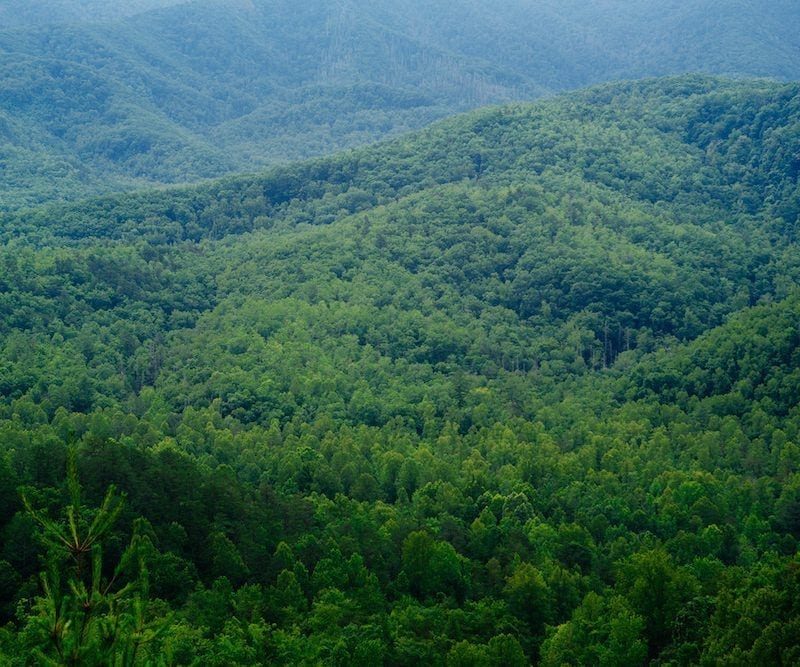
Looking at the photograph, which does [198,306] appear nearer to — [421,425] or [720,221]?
[421,425]

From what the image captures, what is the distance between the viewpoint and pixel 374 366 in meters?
89.9

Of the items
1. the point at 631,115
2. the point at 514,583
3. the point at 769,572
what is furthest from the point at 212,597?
the point at 631,115

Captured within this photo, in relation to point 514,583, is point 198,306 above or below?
below

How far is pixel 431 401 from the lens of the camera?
272 ft

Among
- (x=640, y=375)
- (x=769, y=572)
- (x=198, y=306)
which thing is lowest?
(x=198, y=306)

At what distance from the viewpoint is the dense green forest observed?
127 feet

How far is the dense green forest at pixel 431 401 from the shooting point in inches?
1524

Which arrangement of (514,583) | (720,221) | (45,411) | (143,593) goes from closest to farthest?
(143,593) < (514,583) < (45,411) < (720,221)

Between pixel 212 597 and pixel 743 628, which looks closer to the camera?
pixel 743 628

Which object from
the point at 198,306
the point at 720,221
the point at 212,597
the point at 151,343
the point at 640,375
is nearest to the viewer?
the point at 212,597

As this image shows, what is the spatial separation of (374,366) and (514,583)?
46112mm

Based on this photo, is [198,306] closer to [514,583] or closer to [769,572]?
[514,583]

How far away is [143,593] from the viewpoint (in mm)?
14633

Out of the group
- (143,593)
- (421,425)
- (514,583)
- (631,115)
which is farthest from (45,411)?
(631,115)
